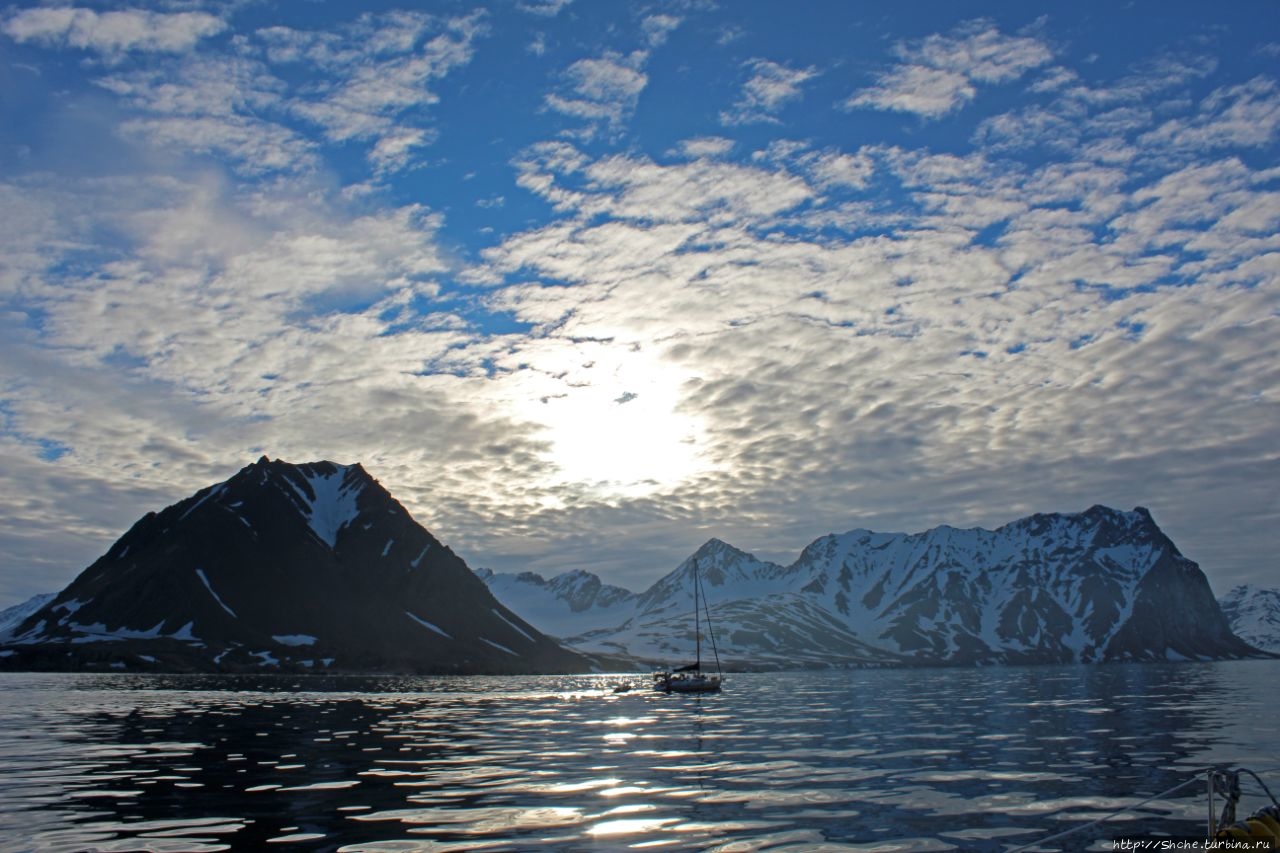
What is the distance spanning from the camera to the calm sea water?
29328 millimetres

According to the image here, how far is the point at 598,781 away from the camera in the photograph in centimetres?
4231

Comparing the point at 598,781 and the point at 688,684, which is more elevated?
the point at 598,781

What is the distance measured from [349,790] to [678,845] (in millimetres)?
17482

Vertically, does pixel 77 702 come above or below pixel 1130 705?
above

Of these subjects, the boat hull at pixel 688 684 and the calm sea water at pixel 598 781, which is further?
the boat hull at pixel 688 684

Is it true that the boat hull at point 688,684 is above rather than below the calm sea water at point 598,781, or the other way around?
below

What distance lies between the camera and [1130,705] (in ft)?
347

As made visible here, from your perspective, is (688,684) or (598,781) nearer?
(598,781)

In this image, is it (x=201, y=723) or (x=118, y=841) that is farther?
(x=201, y=723)

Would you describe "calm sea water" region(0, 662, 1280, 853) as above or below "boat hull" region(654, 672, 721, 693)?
above

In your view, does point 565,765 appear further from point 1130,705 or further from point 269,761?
point 1130,705

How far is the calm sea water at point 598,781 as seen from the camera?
29328mm

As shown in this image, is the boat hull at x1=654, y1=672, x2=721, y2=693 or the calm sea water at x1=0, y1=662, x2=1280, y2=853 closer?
the calm sea water at x1=0, y1=662, x2=1280, y2=853

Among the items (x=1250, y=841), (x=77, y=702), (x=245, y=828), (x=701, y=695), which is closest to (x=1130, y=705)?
(x=701, y=695)
